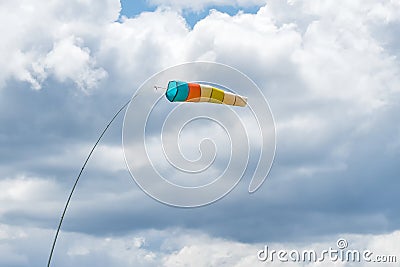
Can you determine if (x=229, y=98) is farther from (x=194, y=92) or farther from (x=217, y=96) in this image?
(x=194, y=92)

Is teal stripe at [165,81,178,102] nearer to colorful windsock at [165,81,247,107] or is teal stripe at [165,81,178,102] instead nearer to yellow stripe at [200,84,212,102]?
colorful windsock at [165,81,247,107]

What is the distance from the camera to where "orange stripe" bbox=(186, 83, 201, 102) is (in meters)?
66.7

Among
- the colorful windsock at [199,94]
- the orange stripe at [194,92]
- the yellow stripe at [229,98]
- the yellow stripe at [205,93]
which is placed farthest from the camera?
the yellow stripe at [229,98]

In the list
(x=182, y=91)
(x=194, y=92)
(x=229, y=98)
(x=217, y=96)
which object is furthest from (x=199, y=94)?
(x=229, y=98)

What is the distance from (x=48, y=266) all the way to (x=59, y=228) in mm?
2591

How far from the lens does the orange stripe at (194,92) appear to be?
2625 inches

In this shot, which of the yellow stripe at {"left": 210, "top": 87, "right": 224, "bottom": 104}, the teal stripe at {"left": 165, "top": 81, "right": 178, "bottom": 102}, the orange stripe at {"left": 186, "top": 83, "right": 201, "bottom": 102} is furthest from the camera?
the yellow stripe at {"left": 210, "top": 87, "right": 224, "bottom": 104}

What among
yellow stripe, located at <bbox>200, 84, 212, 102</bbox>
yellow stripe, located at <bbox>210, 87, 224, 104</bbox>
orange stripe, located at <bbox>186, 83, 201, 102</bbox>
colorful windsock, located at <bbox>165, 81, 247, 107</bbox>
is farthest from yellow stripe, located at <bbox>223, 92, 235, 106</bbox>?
orange stripe, located at <bbox>186, 83, 201, 102</bbox>

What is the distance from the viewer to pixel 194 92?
220 ft

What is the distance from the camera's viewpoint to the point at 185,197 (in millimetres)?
70375

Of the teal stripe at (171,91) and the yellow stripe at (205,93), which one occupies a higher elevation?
the yellow stripe at (205,93)

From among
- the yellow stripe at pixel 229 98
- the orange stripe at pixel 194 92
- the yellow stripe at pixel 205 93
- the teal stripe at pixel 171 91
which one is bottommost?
the teal stripe at pixel 171 91

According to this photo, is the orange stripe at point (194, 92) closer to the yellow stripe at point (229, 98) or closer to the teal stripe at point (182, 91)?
the teal stripe at point (182, 91)

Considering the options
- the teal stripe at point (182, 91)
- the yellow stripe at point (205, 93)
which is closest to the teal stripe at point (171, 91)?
the teal stripe at point (182, 91)
